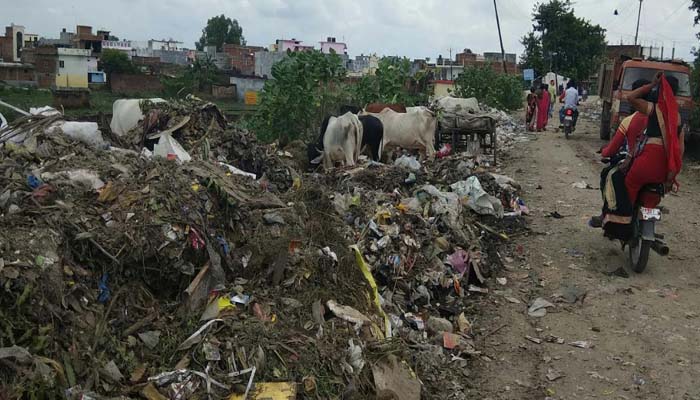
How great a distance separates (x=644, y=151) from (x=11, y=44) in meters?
62.7

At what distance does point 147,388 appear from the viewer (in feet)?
11.0

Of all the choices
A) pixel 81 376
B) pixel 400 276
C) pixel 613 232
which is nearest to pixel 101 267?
pixel 81 376

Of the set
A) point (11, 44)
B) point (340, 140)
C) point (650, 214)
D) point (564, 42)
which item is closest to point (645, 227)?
point (650, 214)

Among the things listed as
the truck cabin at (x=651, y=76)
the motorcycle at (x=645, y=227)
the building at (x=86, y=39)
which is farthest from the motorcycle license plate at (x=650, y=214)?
the building at (x=86, y=39)

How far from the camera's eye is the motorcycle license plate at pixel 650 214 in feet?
20.1

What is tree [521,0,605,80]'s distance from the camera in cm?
4409

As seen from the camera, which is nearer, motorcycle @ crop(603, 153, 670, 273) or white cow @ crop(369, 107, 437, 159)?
motorcycle @ crop(603, 153, 670, 273)

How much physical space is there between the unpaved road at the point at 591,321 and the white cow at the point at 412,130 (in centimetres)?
404

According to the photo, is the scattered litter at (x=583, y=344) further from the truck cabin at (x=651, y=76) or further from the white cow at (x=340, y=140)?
the truck cabin at (x=651, y=76)

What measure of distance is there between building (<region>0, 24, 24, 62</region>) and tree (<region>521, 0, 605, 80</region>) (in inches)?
1584

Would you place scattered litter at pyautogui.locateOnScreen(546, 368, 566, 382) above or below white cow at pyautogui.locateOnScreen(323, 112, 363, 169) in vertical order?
below

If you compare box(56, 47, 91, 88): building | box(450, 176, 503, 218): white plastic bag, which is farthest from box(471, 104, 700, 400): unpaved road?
box(56, 47, 91, 88): building

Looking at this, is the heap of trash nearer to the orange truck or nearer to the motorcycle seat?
the motorcycle seat

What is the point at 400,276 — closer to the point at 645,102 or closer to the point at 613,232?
the point at 613,232
